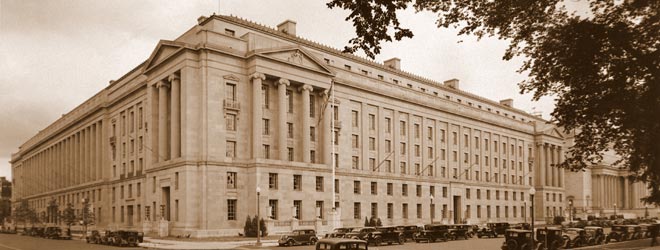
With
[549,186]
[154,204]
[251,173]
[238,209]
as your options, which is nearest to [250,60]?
[251,173]

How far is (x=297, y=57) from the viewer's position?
63.5 metres

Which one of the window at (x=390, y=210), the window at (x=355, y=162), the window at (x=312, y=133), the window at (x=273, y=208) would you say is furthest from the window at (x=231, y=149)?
the window at (x=390, y=210)

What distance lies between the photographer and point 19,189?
155500 mm

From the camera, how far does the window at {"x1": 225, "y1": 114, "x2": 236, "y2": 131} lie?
194 feet

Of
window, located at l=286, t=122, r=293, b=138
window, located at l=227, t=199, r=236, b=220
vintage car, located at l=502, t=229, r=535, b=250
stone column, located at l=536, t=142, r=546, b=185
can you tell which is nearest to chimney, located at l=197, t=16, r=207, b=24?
window, located at l=286, t=122, r=293, b=138

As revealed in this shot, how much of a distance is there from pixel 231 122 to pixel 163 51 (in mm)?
11835

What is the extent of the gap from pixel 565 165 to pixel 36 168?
447 feet

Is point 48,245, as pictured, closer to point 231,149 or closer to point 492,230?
point 231,149

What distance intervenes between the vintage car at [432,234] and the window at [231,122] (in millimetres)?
23365

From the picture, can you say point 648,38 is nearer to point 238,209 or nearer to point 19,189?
point 238,209

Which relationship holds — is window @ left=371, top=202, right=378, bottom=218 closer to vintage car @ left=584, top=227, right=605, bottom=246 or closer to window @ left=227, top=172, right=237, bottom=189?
window @ left=227, top=172, right=237, bottom=189

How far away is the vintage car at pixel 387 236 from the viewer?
135ft

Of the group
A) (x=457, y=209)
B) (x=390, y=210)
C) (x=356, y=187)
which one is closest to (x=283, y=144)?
(x=356, y=187)

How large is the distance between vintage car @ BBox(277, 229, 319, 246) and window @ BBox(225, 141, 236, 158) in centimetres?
1784
